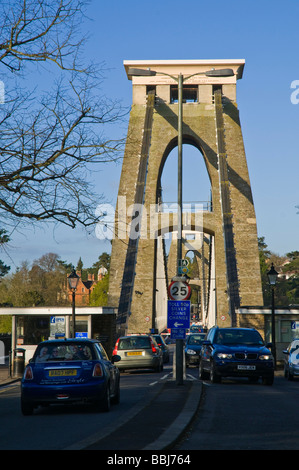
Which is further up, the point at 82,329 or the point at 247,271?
the point at 247,271

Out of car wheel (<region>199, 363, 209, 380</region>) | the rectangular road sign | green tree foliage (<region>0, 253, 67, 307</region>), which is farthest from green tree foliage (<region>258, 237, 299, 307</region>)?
the rectangular road sign

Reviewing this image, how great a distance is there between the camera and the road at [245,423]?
8.34 meters

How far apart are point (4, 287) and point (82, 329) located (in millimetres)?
59628

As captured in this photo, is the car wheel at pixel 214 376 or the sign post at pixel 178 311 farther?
the car wheel at pixel 214 376

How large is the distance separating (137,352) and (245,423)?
56.1 feet

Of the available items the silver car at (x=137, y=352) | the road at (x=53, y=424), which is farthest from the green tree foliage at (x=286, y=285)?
the road at (x=53, y=424)

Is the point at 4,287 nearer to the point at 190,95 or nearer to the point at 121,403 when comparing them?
the point at 190,95

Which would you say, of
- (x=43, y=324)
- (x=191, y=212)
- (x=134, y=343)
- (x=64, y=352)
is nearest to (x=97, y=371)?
(x=64, y=352)

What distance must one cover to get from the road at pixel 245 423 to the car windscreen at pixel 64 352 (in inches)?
92.0

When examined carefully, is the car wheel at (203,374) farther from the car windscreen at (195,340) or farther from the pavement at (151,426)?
the car windscreen at (195,340)

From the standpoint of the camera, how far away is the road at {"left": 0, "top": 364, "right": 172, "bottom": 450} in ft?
28.4
